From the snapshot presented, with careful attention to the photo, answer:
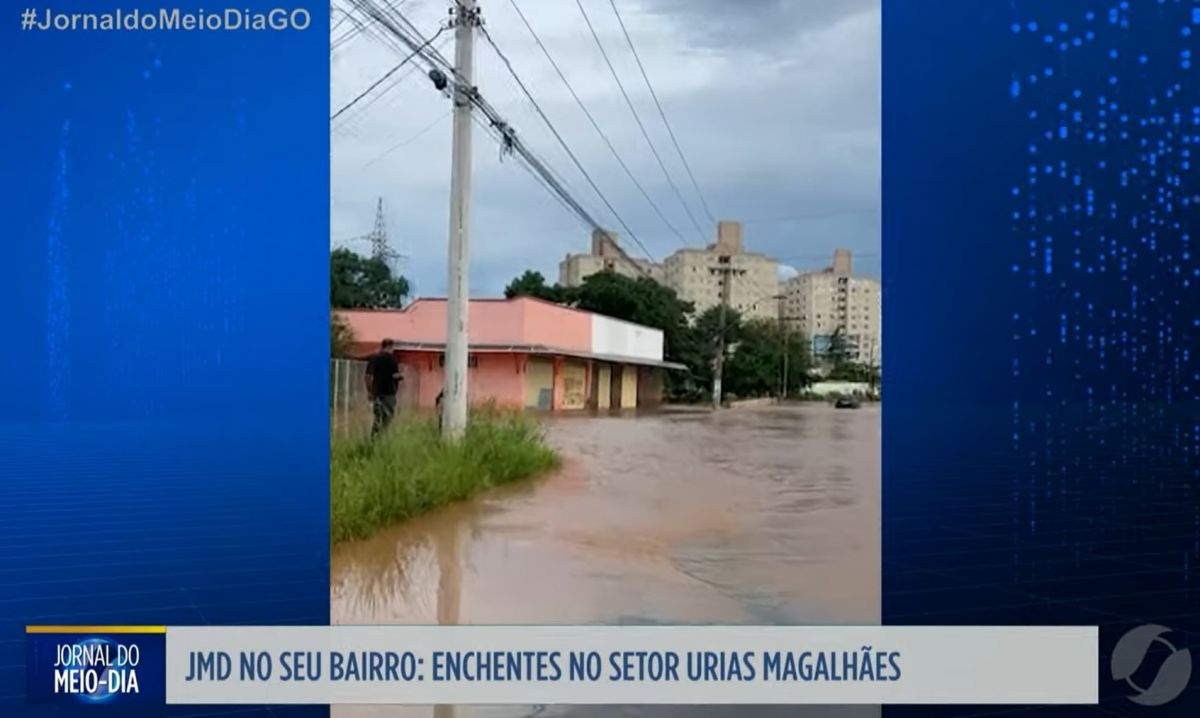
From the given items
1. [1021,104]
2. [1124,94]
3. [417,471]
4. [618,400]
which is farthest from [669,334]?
[1124,94]

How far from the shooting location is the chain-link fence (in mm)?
1803

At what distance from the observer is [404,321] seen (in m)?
1.93

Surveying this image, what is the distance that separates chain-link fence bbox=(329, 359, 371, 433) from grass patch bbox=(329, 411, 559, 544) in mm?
163

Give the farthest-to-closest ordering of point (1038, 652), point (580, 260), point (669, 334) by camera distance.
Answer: point (669, 334) < point (580, 260) < point (1038, 652)

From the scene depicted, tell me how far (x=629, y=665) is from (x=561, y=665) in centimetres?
18

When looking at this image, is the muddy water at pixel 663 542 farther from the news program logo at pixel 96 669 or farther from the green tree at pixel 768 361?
the news program logo at pixel 96 669

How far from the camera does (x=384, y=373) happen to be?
6.41 ft

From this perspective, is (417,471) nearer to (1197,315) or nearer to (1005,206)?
(1005,206)

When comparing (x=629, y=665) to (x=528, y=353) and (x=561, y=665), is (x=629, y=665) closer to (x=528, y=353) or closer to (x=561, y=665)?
(x=561, y=665)

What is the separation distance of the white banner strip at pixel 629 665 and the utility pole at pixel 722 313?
0.71 meters

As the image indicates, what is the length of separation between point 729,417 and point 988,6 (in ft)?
4.40

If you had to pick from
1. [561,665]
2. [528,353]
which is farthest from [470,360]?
[561,665]

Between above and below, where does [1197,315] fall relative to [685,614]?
above

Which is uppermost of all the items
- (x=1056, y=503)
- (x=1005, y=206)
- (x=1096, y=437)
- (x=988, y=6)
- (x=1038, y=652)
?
(x=988, y=6)
